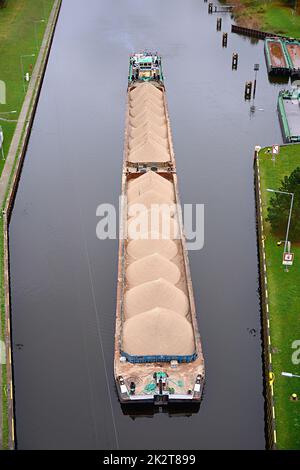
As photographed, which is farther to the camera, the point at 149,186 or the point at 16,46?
the point at 16,46

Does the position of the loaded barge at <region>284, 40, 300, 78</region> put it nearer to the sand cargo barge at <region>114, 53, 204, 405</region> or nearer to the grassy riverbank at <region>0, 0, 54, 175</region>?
the sand cargo barge at <region>114, 53, 204, 405</region>

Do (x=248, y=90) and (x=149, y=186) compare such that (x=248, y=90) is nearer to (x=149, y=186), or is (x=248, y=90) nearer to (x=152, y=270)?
(x=149, y=186)

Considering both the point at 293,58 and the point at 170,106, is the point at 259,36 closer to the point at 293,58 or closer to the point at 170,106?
the point at 293,58

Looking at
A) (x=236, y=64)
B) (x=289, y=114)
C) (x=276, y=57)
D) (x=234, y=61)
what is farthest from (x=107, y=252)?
(x=276, y=57)

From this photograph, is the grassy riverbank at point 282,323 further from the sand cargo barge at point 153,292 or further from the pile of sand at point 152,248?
the pile of sand at point 152,248

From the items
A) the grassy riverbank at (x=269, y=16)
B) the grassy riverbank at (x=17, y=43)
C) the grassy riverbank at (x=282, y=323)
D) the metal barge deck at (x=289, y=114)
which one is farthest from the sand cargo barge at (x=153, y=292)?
the grassy riverbank at (x=269, y=16)

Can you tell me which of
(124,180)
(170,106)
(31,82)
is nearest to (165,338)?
(124,180)
